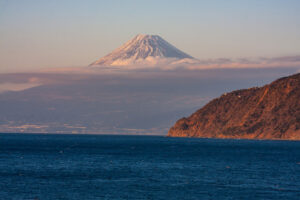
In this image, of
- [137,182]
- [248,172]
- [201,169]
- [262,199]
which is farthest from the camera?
[201,169]

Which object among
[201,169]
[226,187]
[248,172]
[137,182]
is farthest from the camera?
[201,169]

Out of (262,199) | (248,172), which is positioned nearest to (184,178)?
(248,172)

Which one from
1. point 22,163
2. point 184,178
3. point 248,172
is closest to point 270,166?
point 248,172

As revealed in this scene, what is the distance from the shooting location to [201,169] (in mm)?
118375

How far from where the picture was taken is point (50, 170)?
373ft

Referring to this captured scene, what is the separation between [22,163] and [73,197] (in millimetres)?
58665

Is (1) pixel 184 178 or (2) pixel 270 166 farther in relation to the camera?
(2) pixel 270 166

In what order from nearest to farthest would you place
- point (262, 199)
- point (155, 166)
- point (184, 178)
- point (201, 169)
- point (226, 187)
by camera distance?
point (262, 199) < point (226, 187) < point (184, 178) < point (201, 169) < point (155, 166)

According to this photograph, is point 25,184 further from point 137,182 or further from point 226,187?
A: point 226,187

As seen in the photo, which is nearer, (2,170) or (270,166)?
(2,170)

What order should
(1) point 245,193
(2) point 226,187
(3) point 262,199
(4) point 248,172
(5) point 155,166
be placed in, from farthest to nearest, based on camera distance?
(5) point 155,166
(4) point 248,172
(2) point 226,187
(1) point 245,193
(3) point 262,199

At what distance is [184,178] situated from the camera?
99.6 m

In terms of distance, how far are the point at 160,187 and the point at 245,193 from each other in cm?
1431

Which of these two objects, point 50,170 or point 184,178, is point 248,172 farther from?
point 50,170
